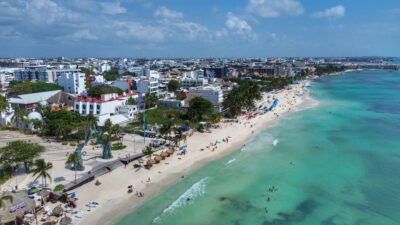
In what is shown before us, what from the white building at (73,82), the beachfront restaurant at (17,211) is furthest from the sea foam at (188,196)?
the white building at (73,82)

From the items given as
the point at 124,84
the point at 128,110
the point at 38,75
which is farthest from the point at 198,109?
the point at 38,75

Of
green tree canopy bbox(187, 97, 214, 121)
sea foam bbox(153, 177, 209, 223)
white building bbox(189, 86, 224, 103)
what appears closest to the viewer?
sea foam bbox(153, 177, 209, 223)

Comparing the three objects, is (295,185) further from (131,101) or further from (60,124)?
(131,101)

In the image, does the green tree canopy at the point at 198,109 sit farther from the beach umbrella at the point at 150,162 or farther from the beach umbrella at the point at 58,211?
the beach umbrella at the point at 58,211

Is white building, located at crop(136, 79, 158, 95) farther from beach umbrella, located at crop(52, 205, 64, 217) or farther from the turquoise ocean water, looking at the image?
beach umbrella, located at crop(52, 205, 64, 217)

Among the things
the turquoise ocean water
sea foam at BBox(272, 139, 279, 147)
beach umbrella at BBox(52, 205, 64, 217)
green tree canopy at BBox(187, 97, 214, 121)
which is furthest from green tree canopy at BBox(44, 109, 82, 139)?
sea foam at BBox(272, 139, 279, 147)

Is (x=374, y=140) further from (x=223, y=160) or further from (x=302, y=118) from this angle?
(x=223, y=160)

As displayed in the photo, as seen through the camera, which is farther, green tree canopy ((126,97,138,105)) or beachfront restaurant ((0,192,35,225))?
Result: green tree canopy ((126,97,138,105))
